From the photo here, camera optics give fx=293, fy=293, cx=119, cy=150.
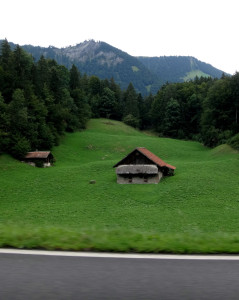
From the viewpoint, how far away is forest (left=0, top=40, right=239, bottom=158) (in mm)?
60438

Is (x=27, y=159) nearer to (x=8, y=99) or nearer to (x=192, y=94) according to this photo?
(x=8, y=99)

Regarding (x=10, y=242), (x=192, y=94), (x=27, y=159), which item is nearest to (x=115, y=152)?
(x=27, y=159)

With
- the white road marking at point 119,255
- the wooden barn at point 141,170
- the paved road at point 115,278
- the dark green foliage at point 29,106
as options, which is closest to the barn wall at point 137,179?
the wooden barn at point 141,170

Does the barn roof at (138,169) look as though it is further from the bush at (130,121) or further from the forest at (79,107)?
the bush at (130,121)

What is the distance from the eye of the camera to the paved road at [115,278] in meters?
3.61

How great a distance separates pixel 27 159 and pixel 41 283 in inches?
2257

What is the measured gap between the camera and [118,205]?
35.8m

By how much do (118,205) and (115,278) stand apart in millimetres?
32188

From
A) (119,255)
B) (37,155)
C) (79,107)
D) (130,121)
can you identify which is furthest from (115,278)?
(130,121)

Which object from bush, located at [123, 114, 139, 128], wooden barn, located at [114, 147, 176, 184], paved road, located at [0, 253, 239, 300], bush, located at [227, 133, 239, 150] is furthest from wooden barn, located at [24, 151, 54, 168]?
bush, located at [123, 114, 139, 128]

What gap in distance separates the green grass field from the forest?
23.5 ft

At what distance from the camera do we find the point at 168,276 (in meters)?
4.02

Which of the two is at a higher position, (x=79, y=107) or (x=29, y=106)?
(x=79, y=107)

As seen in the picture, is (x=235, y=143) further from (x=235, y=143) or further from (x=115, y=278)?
(x=115, y=278)
